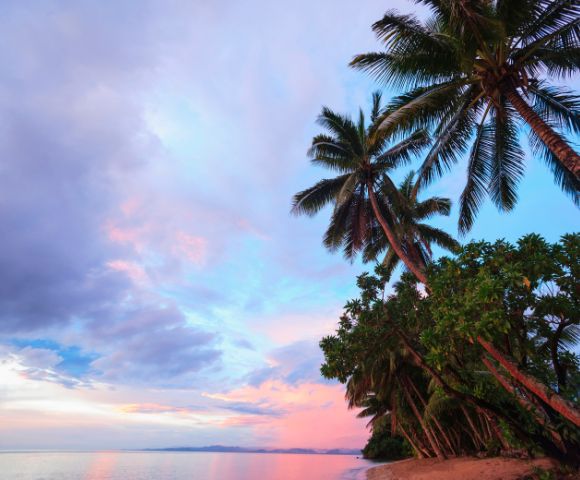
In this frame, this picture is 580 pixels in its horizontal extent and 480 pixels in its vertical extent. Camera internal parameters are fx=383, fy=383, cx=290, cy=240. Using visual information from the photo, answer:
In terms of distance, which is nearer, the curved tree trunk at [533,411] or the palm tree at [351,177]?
the curved tree trunk at [533,411]

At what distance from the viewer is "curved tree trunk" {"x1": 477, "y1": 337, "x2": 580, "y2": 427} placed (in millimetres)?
8016

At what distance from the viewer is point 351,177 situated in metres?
17.4

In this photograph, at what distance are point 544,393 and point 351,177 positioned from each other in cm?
1118

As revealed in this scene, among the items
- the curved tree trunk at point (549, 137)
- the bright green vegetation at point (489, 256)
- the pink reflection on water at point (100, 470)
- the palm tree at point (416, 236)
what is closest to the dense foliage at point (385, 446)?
the palm tree at point (416, 236)

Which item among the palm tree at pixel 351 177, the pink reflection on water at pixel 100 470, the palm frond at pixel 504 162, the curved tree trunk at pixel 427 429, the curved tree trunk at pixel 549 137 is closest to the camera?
the curved tree trunk at pixel 549 137

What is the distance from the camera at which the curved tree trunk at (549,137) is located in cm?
826

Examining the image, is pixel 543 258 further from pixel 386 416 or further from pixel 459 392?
pixel 386 416

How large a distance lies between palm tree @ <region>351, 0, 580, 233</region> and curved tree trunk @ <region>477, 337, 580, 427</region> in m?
4.62

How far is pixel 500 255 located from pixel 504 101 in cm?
510

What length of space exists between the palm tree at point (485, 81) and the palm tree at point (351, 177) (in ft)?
14.3

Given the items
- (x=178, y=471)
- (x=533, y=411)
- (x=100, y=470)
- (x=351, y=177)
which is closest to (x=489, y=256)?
(x=533, y=411)

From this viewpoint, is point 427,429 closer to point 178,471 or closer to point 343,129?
point 343,129

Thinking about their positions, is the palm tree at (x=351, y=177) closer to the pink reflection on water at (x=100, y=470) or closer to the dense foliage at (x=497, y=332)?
the dense foliage at (x=497, y=332)

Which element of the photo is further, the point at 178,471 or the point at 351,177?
the point at 178,471
